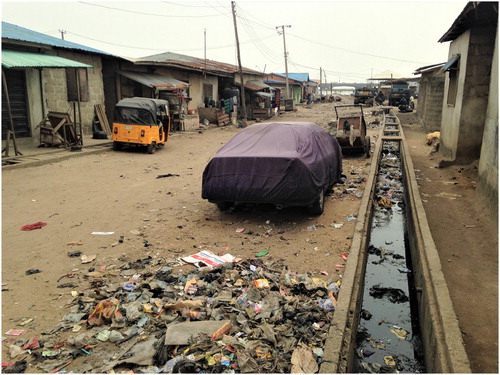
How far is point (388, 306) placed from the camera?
5691 millimetres

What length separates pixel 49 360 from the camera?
354 cm

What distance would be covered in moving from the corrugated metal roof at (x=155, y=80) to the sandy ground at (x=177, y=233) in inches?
395

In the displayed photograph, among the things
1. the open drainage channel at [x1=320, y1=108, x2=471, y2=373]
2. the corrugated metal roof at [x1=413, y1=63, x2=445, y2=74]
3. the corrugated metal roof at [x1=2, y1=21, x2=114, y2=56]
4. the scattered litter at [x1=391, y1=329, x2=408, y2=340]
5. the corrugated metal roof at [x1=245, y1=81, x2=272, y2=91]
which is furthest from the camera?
the corrugated metal roof at [x1=245, y1=81, x2=272, y2=91]

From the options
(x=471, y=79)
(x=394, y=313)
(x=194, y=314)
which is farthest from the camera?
(x=471, y=79)

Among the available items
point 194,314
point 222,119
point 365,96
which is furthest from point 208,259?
point 365,96

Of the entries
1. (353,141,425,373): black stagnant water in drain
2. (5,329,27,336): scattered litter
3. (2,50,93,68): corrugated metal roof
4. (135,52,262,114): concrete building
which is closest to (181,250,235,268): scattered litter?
(353,141,425,373): black stagnant water in drain

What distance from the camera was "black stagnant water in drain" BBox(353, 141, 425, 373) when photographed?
446 centimetres

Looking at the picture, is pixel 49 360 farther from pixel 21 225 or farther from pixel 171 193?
pixel 171 193

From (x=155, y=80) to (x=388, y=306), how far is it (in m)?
19.2

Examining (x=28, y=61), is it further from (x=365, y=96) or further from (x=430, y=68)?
(x=365, y=96)

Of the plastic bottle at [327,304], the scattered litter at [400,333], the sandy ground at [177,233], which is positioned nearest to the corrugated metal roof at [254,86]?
the sandy ground at [177,233]

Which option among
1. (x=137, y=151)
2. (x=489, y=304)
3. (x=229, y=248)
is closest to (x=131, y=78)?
(x=137, y=151)

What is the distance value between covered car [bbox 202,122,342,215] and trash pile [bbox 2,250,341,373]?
162 centimetres

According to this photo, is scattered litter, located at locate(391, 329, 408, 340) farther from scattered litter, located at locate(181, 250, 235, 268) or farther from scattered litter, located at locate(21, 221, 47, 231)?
scattered litter, located at locate(21, 221, 47, 231)
